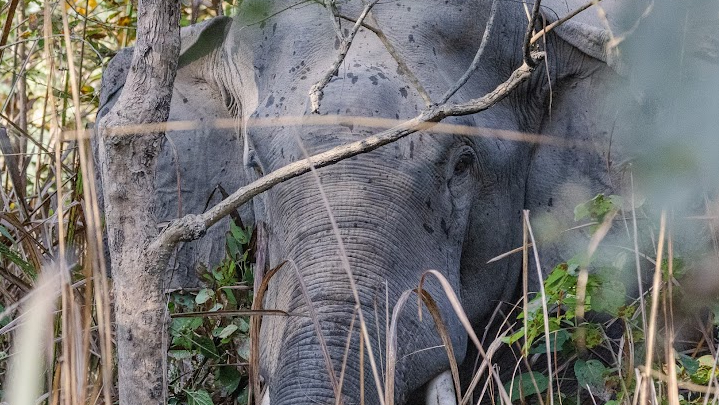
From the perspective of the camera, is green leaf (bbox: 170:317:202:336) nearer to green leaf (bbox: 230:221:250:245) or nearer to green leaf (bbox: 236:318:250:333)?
green leaf (bbox: 236:318:250:333)

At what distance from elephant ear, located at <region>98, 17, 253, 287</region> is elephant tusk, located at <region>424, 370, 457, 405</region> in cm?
113

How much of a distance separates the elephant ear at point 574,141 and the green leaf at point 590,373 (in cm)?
58

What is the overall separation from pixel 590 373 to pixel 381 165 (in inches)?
28.9

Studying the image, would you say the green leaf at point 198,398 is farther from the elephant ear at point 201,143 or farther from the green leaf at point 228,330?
the elephant ear at point 201,143

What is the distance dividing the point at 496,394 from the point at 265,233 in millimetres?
893

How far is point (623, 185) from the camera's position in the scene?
3.36 m

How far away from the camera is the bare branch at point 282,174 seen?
2010 mm

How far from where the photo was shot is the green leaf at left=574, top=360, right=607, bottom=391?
287 centimetres

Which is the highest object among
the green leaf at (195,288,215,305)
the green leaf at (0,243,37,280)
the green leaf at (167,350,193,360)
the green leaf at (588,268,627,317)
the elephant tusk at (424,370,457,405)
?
the green leaf at (195,288,215,305)

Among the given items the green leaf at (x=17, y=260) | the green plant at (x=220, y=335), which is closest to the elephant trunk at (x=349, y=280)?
the green plant at (x=220, y=335)

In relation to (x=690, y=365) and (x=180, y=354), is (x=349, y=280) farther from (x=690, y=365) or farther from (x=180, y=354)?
(x=180, y=354)

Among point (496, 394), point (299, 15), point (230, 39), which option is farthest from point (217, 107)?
point (496, 394)

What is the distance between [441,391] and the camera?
9.40ft

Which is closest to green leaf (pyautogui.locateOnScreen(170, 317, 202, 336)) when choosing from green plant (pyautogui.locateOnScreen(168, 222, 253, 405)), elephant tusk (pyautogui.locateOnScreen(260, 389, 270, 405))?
green plant (pyautogui.locateOnScreen(168, 222, 253, 405))
